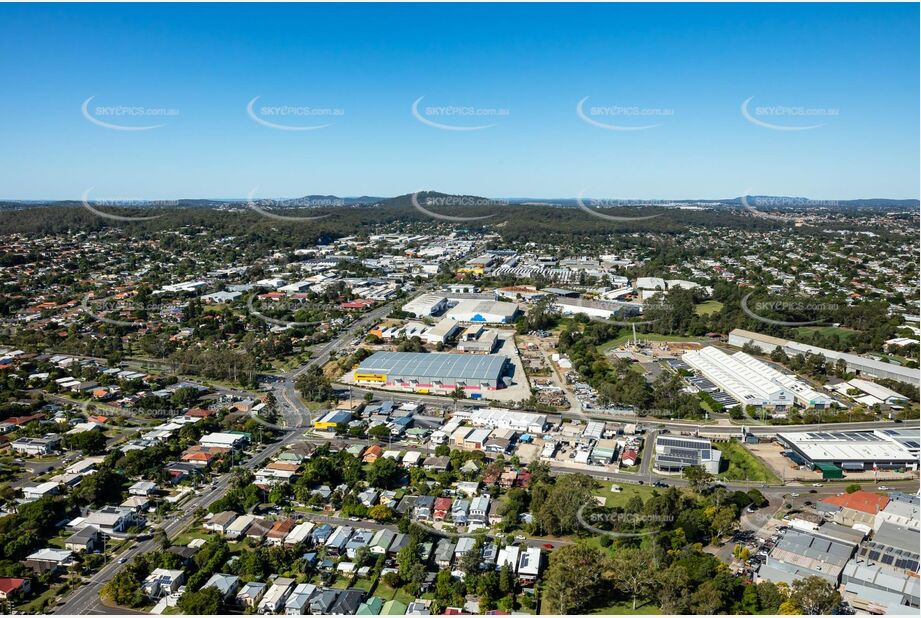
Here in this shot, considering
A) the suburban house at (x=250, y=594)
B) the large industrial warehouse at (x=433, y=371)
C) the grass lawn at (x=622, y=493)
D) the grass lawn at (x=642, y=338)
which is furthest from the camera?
the grass lawn at (x=642, y=338)

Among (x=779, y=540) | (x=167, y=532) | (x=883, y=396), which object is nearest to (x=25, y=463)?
(x=167, y=532)

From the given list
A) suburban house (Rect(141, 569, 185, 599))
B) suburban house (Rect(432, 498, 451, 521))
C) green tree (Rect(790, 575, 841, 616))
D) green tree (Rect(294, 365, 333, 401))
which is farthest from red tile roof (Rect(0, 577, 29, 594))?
green tree (Rect(790, 575, 841, 616))

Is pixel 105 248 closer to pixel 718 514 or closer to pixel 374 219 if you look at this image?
pixel 374 219

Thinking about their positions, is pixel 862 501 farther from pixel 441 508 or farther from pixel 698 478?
pixel 441 508

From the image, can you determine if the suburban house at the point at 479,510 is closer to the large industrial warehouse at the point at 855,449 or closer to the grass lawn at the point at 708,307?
the large industrial warehouse at the point at 855,449

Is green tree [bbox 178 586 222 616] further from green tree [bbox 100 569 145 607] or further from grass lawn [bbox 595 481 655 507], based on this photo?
grass lawn [bbox 595 481 655 507]

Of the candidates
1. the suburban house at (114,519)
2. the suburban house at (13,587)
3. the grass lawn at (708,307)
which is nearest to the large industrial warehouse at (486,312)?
the grass lawn at (708,307)
